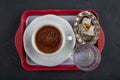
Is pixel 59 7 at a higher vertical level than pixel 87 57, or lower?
higher

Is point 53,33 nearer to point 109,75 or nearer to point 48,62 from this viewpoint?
point 48,62

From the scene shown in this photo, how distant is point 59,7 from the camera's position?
852 millimetres

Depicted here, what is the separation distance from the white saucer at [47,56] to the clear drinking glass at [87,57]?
0.02 metres

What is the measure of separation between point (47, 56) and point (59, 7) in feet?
0.48

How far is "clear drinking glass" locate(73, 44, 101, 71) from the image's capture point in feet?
2.62

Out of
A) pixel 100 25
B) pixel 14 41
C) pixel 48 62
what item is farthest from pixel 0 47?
pixel 100 25

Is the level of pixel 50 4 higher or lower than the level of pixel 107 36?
higher

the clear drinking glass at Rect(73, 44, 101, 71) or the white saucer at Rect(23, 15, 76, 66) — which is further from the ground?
the white saucer at Rect(23, 15, 76, 66)

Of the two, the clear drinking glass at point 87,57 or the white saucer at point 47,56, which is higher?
the white saucer at point 47,56

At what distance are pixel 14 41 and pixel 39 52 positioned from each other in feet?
0.31

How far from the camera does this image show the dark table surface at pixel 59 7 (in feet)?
2.77

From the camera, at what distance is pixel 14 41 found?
85 centimetres

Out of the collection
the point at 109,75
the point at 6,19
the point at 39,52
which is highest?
the point at 6,19

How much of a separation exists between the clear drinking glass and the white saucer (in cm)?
2
